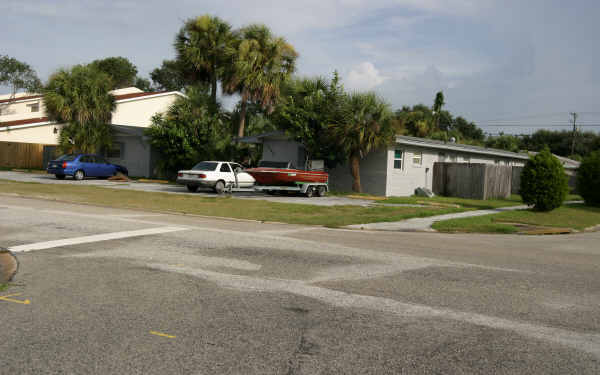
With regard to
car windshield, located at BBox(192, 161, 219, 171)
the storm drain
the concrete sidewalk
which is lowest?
the storm drain

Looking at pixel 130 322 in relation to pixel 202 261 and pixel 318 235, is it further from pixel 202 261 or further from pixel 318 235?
A: pixel 318 235

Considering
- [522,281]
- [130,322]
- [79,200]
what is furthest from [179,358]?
[79,200]

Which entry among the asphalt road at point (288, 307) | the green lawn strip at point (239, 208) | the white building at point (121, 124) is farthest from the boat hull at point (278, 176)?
the asphalt road at point (288, 307)

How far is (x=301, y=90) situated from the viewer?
2786 centimetres

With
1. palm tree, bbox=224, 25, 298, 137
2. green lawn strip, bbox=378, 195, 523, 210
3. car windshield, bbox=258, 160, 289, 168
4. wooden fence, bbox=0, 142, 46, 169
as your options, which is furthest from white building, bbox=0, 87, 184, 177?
green lawn strip, bbox=378, 195, 523, 210

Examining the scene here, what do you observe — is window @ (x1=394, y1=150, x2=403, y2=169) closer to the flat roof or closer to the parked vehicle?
the flat roof

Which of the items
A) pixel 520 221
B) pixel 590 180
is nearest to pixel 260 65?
pixel 590 180

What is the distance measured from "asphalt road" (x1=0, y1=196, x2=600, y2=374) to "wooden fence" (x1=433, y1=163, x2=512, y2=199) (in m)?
18.3

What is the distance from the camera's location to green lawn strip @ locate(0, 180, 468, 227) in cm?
1581

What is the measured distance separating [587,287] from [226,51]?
2893cm

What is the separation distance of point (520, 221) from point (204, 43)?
81.0 ft

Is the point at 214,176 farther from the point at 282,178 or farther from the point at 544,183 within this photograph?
the point at 544,183

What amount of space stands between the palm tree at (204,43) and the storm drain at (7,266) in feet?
88.1

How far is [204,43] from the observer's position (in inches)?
1378
